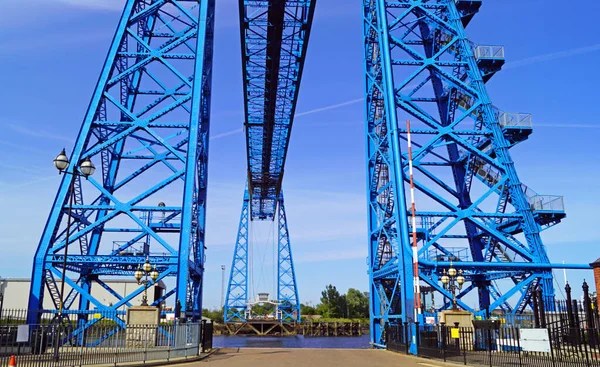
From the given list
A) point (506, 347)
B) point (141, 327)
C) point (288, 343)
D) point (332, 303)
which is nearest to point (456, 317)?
point (506, 347)

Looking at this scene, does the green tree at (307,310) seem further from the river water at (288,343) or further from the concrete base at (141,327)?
the concrete base at (141,327)

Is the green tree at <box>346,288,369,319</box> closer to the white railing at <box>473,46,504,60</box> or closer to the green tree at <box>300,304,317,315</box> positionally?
the green tree at <box>300,304,317,315</box>

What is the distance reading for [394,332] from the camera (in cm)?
2339

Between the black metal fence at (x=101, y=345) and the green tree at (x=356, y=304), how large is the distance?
106267mm

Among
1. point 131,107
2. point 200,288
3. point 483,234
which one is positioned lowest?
point 200,288

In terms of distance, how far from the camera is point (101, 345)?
54.0 feet

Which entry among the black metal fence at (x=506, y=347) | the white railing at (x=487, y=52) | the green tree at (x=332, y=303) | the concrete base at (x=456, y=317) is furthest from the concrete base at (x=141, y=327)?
the green tree at (x=332, y=303)

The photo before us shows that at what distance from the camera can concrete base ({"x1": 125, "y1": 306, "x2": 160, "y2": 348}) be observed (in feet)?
55.7

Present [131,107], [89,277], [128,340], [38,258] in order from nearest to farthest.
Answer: [128,340] < [38,258] < [89,277] < [131,107]

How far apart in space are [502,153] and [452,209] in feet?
13.2

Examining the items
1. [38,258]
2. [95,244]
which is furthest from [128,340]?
[95,244]

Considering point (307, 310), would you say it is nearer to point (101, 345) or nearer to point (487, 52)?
point (487, 52)

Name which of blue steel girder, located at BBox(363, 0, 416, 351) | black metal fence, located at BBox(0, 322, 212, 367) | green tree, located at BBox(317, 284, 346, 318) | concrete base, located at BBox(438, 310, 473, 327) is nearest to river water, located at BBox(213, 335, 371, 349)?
blue steel girder, located at BBox(363, 0, 416, 351)

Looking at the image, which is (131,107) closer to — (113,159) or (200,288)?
(113,159)
